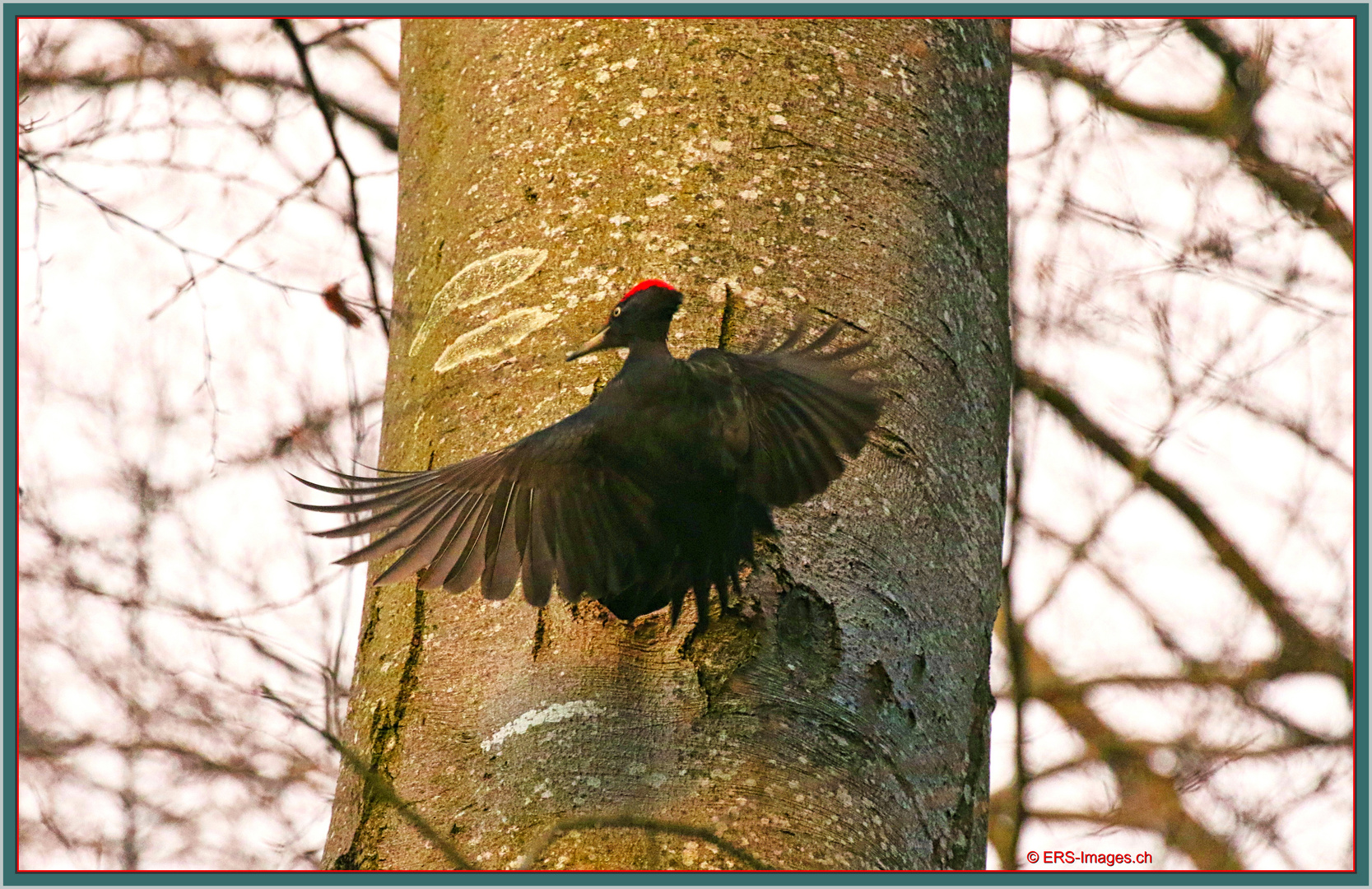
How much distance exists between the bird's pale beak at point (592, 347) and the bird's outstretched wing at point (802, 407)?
0.45 feet

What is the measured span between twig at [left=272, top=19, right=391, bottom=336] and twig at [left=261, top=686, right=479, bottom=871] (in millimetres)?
2143

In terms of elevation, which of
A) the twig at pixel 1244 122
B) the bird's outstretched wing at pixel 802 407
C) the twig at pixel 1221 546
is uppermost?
the twig at pixel 1244 122

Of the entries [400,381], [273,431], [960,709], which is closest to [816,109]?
[400,381]

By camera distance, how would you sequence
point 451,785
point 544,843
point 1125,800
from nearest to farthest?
1. point 544,843
2. point 451,785
3. point 1125,800

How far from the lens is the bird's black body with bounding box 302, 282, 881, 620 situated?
2.00m

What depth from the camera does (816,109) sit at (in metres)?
2.32

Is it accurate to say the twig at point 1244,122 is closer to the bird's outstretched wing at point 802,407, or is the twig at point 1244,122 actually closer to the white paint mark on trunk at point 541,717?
the bird's outstretched wing at point 802,407

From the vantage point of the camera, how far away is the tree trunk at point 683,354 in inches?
70.5

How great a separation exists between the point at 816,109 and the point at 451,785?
1.24 meters

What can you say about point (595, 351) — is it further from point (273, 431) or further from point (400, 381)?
point (273, 431)

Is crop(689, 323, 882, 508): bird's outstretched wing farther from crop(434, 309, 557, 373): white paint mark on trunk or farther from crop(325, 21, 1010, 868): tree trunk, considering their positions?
crop(434, 309, 557, 373): white paint mark on trunk

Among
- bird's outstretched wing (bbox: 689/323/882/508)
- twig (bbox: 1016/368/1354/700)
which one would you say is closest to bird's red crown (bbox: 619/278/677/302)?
bird's outstretched wing (bbox: 689/323/882/508)

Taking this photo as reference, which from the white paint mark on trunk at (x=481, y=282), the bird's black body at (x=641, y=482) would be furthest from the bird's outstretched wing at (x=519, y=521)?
the white paint mark on trunk at (x=481, y=282)

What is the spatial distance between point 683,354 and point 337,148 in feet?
6.77
